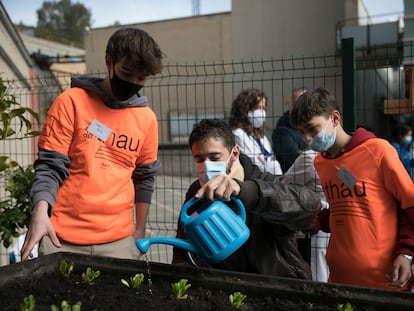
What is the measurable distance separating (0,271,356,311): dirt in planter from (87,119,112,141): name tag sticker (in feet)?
2.02

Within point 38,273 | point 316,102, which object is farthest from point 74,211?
point 316,102

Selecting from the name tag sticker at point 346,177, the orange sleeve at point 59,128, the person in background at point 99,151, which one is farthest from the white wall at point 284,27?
the orange sleeve at point 59,128

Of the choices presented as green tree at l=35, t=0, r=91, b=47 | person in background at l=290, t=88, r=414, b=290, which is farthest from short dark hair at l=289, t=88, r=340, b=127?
green tree at l=35, t=0, r=91, b=47

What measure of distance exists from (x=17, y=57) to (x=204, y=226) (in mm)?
5736

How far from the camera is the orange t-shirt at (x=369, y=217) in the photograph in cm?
187

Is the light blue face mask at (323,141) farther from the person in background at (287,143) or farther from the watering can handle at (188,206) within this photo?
the person in background at (287,143)

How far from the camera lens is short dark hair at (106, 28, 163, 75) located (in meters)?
1.72

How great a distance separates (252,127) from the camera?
11.9 feet

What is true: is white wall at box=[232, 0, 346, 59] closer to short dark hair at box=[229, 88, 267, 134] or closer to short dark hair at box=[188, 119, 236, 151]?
short dark hair at box=[229, 88, 267, 134]

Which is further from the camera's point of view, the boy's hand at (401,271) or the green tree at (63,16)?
the green tree at (63,16)

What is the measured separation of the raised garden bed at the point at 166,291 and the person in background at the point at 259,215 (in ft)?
0.96

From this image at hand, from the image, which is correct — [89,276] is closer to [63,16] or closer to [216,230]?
[216,230]

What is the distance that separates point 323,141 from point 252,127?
159 centimetres

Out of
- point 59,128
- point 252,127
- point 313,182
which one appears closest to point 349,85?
point 313,182
